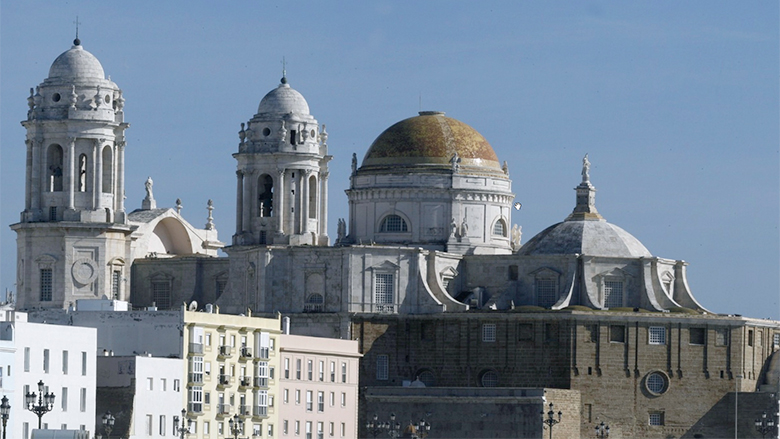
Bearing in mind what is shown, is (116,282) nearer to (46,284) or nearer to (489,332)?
(46,284)

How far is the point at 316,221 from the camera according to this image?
149 metres

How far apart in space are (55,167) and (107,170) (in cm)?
263

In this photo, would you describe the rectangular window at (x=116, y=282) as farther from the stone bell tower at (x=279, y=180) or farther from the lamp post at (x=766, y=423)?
the lamp post at (x=766, y=423)

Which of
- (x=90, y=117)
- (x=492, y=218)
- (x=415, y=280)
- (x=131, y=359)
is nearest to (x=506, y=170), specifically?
(x=492, y=218)

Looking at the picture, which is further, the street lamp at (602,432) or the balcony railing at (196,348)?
the street lamp at (602,432)

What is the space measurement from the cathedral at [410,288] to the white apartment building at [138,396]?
22.6 m

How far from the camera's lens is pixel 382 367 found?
5645 inches

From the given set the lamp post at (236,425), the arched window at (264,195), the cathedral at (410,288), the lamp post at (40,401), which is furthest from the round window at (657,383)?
the lamp post at (40,401)

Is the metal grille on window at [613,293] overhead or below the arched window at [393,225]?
below

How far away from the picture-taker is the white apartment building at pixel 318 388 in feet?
429


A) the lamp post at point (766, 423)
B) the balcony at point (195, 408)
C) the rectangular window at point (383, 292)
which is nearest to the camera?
the balcony at point (195, 408)

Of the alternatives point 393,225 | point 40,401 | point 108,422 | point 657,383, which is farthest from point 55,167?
point 40,401

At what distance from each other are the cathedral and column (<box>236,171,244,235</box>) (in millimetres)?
120

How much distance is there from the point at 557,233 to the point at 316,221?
12.8m
